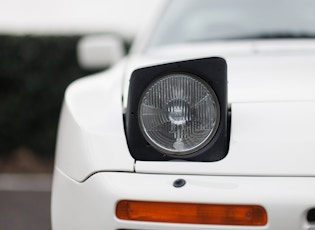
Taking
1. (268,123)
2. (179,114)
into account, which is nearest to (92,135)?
(179,114)

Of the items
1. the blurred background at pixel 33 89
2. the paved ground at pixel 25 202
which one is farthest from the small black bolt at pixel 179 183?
the blurred background at pixel 33 89

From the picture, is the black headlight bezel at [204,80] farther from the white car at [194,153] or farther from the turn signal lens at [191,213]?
the turn signal lens at [191,213]

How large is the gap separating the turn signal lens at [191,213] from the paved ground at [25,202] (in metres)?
2.38

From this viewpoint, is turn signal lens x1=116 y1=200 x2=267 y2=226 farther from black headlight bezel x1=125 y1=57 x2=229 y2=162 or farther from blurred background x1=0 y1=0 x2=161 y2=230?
blurred background x1=0 y1=0 x2=161 y2=230

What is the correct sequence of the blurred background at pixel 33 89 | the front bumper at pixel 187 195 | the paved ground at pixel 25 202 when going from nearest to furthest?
the front bumper at pixel 187 195
the paved ground at pixel 25 202
the blurred background at pixel 33 89

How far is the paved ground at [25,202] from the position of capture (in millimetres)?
4266

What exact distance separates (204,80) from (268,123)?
246 mm

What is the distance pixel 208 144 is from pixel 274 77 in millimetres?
391

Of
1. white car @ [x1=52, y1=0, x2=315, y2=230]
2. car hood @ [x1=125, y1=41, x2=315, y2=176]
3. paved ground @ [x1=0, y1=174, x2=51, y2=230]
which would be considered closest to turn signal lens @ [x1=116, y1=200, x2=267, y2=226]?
white car @ [x1=52, y1=0, x2=315, y2=230]

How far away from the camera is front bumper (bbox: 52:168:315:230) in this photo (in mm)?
1817

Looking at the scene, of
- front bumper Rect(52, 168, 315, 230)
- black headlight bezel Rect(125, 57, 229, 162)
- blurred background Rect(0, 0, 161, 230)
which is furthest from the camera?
blurred background Rect(0, 0, 161, 230)

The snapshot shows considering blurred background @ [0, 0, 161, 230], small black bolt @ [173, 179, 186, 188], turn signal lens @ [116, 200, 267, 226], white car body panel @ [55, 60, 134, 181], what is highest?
blurred background @ [0, 0, 161, 230]

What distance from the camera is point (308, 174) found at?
6.16 feet

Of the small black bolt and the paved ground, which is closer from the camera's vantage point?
the small black bolt
